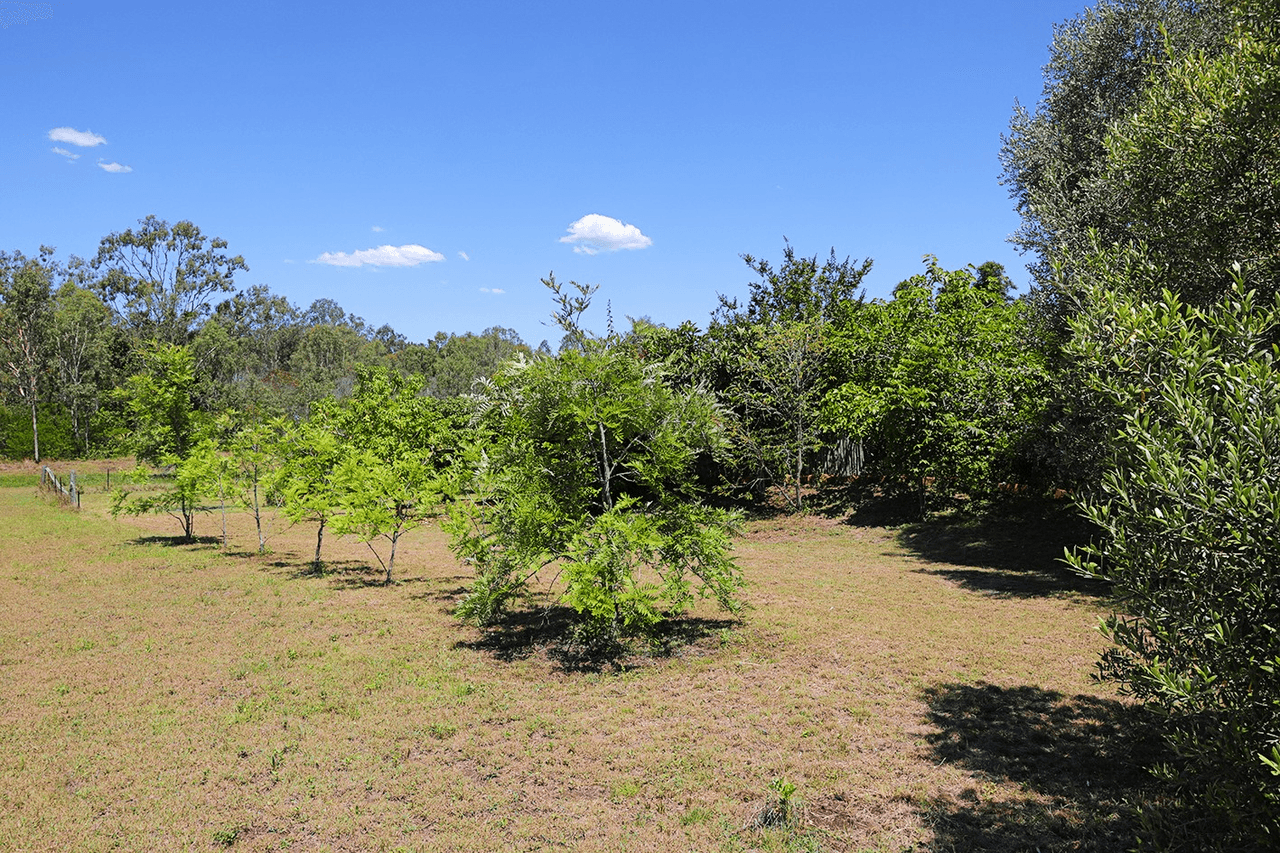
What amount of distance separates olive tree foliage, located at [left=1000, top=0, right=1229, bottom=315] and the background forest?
0.23ft

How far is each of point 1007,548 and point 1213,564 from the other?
48.1 ft

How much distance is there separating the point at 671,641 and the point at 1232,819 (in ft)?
23.9

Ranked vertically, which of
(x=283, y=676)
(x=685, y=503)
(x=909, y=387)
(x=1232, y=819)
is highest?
(x=909, y=387)

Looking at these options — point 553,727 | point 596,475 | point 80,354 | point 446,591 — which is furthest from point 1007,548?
point 80,354

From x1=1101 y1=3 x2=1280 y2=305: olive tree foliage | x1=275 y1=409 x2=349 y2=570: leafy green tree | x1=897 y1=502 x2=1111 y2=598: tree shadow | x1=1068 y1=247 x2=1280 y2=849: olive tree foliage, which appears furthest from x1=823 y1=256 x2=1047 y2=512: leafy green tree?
x1=275 y1=409 x2=349 y2=570: leafy green tree

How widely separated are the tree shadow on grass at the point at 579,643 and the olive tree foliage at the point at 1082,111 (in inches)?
326

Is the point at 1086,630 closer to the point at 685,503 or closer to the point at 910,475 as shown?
the point at 685,503

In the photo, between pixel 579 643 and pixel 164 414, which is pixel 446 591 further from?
pixel 164 414

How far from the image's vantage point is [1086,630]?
1055cm

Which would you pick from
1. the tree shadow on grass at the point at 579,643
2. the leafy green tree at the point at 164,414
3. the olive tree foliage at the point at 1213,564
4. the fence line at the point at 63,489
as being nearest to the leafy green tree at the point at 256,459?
the leafy green tree at the point at 164,414

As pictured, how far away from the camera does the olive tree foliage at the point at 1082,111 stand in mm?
12555

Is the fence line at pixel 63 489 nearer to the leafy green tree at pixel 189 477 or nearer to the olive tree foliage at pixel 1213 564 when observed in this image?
the leafy green tree at pixel 189 477

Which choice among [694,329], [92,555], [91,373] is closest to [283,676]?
[92,555]

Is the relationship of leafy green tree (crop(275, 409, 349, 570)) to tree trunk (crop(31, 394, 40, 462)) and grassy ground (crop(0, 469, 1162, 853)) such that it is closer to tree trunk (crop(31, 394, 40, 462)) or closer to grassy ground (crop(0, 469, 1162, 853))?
grassy ground (crop(0, 469, 1162, 853))
